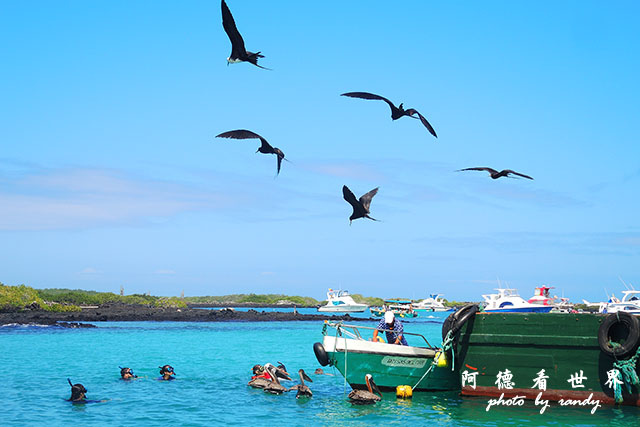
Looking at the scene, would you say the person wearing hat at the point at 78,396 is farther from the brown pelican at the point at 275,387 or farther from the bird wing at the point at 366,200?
the bird wing at the point at 366,200

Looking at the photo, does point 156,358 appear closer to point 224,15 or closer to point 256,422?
point 256,422

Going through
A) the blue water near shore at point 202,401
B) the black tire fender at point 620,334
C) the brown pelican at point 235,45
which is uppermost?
the brown pelican at point 235,45

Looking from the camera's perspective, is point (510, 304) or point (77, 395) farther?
point (510, 304)

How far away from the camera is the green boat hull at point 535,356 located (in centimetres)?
1570

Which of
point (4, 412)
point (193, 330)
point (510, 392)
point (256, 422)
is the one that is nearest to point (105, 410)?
point (4, 412)

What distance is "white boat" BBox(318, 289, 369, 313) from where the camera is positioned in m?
94.5

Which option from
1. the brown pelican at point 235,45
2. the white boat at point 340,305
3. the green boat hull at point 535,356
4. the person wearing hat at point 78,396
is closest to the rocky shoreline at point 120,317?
the white boat at point 340,305

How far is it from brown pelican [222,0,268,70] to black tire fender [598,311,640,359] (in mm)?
10539

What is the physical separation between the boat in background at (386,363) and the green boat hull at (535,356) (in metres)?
1.02

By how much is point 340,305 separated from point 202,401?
77.5m

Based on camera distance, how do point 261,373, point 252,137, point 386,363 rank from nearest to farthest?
point 252,137
point 386,363
point 261,373

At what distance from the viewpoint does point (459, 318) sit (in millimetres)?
17031

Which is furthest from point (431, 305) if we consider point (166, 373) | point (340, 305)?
point (166, 373)

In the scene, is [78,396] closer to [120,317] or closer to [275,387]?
[275,387]
